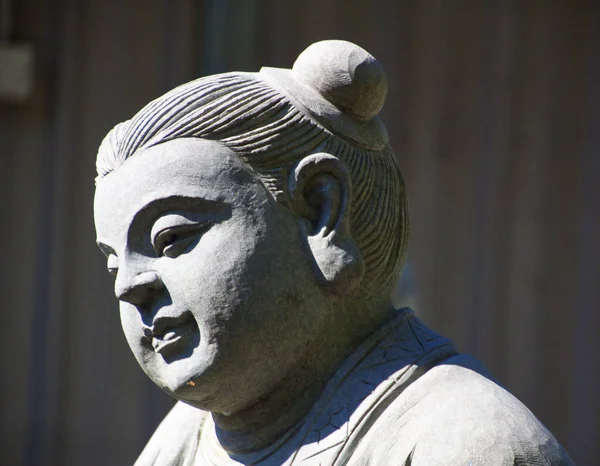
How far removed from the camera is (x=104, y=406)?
487 cm

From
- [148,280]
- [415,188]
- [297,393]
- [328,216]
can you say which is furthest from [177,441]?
[415,188]

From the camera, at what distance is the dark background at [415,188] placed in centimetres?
487

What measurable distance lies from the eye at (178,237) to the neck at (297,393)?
0.89 feet

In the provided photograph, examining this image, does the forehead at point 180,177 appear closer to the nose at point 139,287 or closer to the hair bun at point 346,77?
the nose at point 139,287

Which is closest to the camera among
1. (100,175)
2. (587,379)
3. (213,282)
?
(213,282)

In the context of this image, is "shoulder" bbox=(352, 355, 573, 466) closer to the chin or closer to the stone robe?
the stone robe

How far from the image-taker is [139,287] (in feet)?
5.70

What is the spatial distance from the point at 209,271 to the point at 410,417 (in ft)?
1.29

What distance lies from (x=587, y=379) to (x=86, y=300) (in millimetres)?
2280

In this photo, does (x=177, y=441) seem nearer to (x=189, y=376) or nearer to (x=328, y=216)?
(x=189, y=376)

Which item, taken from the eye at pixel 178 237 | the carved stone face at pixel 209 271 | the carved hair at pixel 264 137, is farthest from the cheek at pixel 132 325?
the carved hair at pixel 264 137

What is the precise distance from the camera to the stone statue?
5.61 ft

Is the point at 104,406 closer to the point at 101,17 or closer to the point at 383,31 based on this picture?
the point at 101,17

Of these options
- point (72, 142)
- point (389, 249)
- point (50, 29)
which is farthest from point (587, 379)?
point (389, 249)
